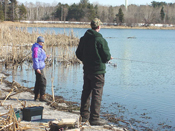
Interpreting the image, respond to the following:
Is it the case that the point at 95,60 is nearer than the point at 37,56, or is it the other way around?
the point at 95,60

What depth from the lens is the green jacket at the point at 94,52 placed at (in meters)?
4.87

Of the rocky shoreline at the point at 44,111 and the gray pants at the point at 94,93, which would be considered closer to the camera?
the rocky shoreline at the point at 44,111

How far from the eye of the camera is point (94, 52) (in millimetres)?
4918

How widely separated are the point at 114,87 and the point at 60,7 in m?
90.3

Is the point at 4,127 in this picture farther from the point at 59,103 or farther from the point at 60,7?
the point at 60,7

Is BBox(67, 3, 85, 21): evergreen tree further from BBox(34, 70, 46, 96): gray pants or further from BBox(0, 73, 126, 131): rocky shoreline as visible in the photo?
BBox(34, 70, 46, 96): gray pants

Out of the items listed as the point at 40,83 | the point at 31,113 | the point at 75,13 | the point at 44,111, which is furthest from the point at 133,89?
the point at 75,13

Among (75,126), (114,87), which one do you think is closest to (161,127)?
(75,126)

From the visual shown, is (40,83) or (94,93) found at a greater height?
(94,93)

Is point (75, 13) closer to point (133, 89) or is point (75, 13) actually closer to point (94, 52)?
point (133, 89)

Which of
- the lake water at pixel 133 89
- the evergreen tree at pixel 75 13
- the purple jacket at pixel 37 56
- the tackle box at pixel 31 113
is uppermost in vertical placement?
the evergreen tree at pixel 75 13

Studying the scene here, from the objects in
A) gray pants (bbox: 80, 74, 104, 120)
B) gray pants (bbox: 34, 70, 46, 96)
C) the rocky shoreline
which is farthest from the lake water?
gray pants (bbox: 34, 70, 46, 96)

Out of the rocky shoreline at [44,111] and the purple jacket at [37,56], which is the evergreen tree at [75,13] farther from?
the purple jacket at [37,56]

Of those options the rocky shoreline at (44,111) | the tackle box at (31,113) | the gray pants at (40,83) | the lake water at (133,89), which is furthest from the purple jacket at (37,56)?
the lake water at (133,89)
